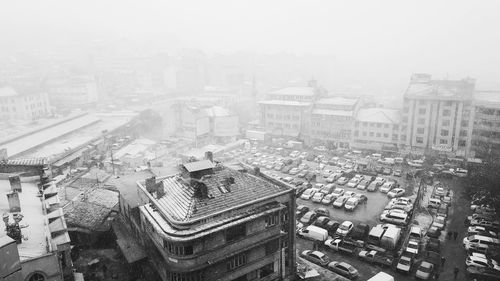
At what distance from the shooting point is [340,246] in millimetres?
32781

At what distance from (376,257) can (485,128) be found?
37893mm

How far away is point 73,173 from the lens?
47.7 meters

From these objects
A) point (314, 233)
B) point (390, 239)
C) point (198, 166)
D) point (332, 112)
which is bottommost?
point (314, 233)

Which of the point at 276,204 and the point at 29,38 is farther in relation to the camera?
the point at 29,38

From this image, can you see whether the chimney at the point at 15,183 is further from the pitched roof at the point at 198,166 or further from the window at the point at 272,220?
the window at the point at 272,220

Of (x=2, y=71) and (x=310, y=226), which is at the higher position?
(x=2, y=71)

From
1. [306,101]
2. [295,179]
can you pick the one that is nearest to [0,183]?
[295,179]

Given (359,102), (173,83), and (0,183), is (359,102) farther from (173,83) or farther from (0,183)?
(173,83)

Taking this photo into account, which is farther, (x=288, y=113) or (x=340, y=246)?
(x=288, y=113)

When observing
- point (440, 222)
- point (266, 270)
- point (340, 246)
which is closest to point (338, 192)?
point (440, 222)

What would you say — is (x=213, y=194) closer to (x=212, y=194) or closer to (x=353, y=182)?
(x=212, y=194)

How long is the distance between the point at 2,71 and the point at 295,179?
11654 cm

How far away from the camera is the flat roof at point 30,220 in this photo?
18.1 m

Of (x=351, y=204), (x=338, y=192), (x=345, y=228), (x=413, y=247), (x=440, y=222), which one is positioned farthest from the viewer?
(x=338, y=192)
